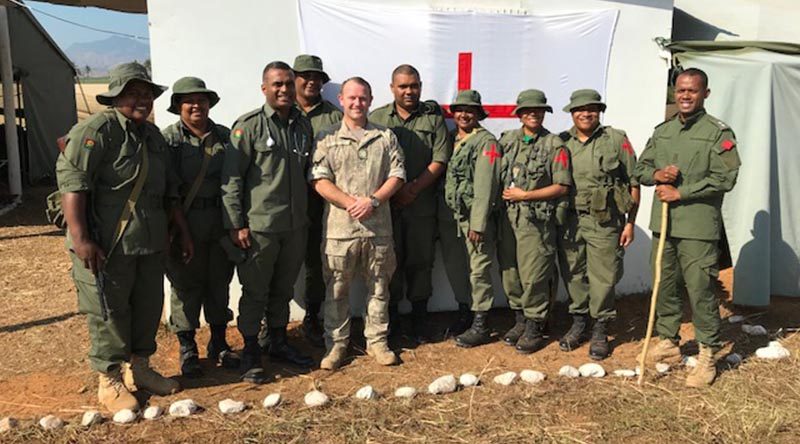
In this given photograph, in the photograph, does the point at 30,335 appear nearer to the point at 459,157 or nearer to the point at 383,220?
the point at 383,220

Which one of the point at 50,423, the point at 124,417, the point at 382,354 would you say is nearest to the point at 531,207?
the point at 382,354

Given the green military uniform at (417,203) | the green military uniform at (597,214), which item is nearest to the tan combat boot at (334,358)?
the green military uniform at (417,203)

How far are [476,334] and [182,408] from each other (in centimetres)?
206

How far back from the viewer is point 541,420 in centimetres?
336

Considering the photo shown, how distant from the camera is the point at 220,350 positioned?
13.4 ft

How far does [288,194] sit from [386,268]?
0.79 metres

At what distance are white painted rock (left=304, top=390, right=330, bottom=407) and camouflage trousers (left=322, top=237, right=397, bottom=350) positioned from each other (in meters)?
0.54

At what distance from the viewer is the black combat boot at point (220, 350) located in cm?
401

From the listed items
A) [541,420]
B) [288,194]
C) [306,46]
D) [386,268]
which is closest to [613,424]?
[541,420]

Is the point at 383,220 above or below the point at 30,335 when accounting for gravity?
above

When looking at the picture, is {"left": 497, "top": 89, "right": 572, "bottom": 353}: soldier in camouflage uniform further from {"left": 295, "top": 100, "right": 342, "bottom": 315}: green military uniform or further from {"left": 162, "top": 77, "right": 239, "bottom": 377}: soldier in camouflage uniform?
{"left": 162, "top": 77, "right": 239, "bottom": 377}: soldier in camouflage uniform

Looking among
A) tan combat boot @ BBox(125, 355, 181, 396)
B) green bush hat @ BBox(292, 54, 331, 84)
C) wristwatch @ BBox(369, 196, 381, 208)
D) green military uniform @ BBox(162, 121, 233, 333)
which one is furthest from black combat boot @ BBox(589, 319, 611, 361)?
tan combat boot @ BBox(125, 355, 181, 396)

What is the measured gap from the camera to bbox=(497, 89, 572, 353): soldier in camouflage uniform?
4062 millimetres

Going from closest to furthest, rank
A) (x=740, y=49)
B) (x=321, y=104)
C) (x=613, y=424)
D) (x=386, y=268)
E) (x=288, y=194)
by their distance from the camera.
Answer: (x=613, y=424) < (x=288, y=194) < (x=386, y=268) < (x=321, y=104) < (x=740, y=49)
